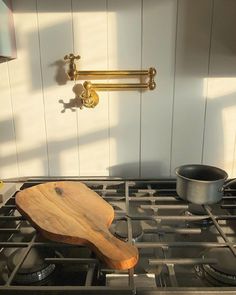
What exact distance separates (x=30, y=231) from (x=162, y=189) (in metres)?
0.45

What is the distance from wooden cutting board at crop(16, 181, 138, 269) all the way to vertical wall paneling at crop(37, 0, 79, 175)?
7.4 inches

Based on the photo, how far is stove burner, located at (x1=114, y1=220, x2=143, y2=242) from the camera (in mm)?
715

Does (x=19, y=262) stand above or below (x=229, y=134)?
below

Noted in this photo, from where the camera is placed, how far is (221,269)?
620 millimetres

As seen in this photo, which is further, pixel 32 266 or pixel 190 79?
pixel 190 79

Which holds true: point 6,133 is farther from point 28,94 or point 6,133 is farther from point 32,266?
point 32,266

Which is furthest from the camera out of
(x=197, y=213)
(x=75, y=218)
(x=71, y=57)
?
(x=71, y=57)

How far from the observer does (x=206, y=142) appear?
107cm

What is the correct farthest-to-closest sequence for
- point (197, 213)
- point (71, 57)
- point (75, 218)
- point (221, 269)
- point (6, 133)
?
point (6, 133) < point (71, 57) < point (197, 213) < point (75, 218) < point (221, 269)

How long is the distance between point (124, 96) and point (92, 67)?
148 mm

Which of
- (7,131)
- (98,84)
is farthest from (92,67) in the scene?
(7,131)

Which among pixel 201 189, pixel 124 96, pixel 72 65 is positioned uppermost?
pixel 72 65

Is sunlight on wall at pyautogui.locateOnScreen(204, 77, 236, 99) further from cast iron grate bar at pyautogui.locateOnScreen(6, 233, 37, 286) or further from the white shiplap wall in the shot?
cast iron grate bar at pyautogui.locateOnScreen(6, 233, 37, 286)

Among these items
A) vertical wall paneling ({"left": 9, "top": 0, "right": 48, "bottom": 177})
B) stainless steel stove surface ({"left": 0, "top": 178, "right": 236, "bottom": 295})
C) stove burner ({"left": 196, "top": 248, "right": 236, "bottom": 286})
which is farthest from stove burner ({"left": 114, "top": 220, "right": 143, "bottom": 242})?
vertical wall paneling ({"left": 9, "top": 0, "right": 48, "bottom": 177})
